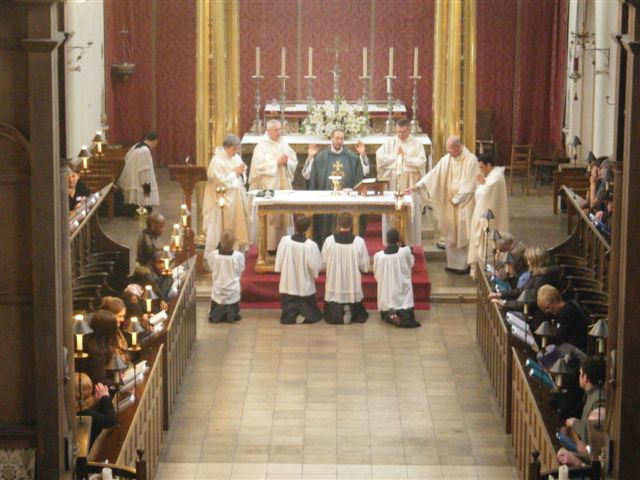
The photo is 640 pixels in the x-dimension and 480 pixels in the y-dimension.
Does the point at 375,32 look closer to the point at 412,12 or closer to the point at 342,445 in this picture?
the point at 412,12

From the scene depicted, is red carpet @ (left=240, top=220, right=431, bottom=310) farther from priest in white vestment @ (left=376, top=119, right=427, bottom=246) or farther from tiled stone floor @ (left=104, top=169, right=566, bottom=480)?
priest in white vestment @ (left=376, top=119, right=427, bottom=246)

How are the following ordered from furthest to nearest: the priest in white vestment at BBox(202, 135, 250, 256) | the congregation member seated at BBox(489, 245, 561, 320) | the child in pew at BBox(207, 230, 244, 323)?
the priest in white vestment at BBox(202, 135, 250, 256), the child in pew at BBox(207, 230, 244, 323), the congregation member seated at BBox(489, 245, 561, 320)

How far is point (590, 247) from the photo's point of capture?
1741cm

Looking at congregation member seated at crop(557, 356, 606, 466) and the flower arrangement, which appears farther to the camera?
the flower arrangement

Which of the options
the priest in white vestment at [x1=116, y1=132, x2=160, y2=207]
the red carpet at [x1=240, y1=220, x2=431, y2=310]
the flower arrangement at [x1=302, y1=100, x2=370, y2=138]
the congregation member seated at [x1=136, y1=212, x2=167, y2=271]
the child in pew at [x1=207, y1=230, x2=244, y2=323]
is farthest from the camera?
the priest in white vestment at [x1=116, y1=132, x2=160, y2=207]

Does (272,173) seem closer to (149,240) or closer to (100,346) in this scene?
(149,240)

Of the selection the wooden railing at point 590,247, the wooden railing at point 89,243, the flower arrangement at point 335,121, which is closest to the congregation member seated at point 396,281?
the wooden railing at point 590,247

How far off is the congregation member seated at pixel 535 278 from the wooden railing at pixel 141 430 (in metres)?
3.62

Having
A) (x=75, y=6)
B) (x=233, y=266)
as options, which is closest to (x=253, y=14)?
(x=75, y=6)

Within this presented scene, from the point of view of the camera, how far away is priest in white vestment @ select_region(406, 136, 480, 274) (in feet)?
64.3

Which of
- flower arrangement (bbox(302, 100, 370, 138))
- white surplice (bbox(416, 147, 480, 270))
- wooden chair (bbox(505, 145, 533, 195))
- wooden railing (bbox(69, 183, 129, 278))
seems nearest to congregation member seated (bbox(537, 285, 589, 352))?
wooden railing (bbox(69, 183, 129, 278))

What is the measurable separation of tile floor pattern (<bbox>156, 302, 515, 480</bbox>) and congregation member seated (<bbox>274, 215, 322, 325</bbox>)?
196 millimetres

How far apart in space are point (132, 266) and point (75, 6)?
5.44 m

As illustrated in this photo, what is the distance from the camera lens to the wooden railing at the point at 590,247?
1628 cm
